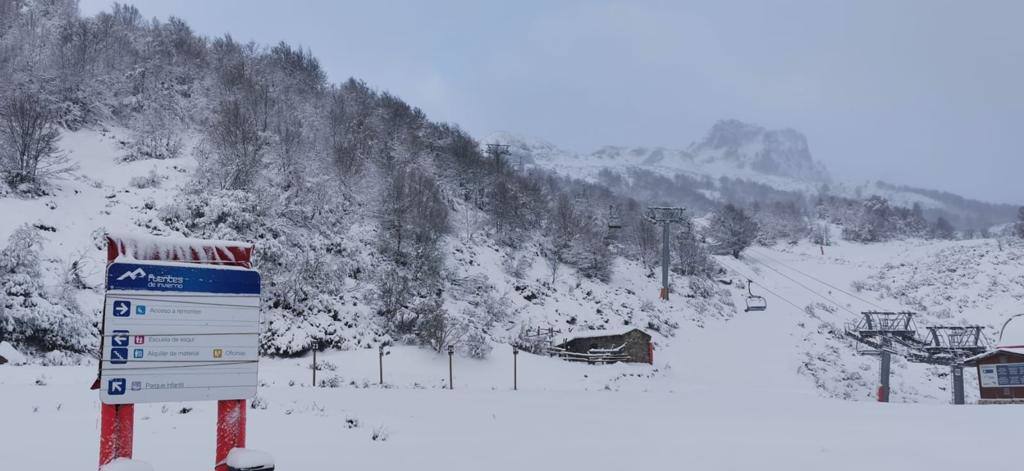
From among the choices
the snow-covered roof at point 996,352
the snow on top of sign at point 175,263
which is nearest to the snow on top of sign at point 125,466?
the snow on top of sign at point 175,263

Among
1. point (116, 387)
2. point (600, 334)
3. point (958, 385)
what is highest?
point (116, 387)

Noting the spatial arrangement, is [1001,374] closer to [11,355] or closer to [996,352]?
[996,352]

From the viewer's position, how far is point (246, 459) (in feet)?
11.8

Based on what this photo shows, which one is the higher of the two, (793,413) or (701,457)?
(701,457)

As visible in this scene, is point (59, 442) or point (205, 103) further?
point (205, 103)

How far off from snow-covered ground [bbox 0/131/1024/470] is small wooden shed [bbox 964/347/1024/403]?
201 inches

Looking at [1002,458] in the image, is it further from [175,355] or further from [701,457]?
[175,355]

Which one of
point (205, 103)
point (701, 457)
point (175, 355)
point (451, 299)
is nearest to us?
point (175, 355)

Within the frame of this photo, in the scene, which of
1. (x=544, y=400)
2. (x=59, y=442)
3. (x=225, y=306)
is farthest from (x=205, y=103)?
(x=225, y=306)

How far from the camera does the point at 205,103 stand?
36.8m

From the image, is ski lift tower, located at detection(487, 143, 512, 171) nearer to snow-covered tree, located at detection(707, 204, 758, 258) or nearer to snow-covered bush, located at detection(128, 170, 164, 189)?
snow-covered tree, located at detection(707, 204, 758, 258)

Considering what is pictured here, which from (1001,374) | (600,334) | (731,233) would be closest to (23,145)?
(600,334)

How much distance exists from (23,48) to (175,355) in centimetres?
4133

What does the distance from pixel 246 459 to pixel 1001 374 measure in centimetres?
2865
